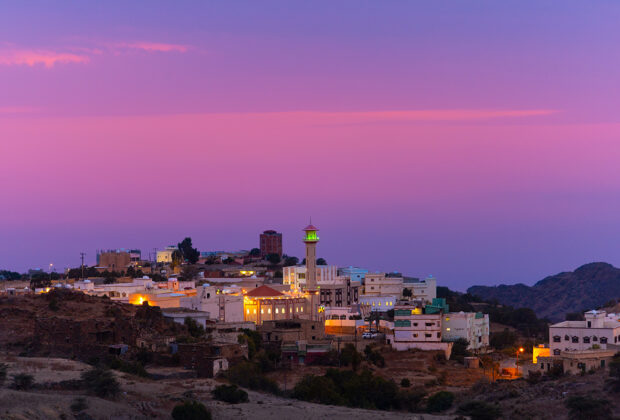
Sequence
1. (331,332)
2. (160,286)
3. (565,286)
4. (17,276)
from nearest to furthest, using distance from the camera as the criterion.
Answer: (331,332) → (160,286) → (17,276) → (565,286)

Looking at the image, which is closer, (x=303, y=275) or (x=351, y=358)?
(x=351, y=358)

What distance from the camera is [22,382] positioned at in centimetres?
4078

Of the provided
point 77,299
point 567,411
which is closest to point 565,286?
point 77,299

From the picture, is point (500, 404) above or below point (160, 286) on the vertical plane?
below

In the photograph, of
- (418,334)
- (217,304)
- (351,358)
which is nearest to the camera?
(351,358)

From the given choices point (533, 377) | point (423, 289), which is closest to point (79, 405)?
point (533, 377)

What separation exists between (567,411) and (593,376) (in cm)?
693

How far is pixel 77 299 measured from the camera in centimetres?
6400

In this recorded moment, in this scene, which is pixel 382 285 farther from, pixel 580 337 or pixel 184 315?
pixel 580 337

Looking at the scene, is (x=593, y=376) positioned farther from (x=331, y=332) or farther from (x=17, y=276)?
(x=17, y=276)

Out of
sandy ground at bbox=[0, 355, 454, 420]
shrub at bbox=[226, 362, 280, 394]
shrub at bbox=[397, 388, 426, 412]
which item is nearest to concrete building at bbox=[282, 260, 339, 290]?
shrub at bbox=[226, 362, 280, 394]

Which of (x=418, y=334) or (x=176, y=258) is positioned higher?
(x=176, y=258)

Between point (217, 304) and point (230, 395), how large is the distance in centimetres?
2842

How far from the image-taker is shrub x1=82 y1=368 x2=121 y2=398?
132 feet
